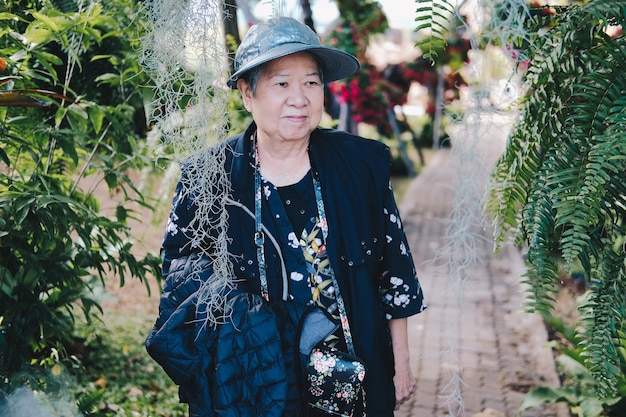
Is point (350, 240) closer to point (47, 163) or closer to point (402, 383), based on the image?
point (402, 383)

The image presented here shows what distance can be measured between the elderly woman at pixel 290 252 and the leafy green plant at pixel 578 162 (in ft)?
1.28

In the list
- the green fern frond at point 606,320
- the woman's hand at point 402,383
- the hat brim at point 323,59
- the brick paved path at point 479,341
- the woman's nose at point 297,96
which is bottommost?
the brick paved path at point 479,341

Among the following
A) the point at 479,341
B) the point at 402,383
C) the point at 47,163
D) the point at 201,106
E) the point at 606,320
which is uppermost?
the point at 201,106

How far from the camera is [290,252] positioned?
1.94 meters

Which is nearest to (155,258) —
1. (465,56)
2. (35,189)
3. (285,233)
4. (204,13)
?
(35,189)

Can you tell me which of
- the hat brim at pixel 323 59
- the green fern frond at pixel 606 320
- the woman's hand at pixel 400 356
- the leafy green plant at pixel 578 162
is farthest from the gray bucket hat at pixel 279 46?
the green fern frond at pixel 606 320

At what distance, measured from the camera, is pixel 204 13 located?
76.6 inches

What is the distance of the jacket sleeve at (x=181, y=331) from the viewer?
184 cm

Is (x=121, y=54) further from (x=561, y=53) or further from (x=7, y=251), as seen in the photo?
(x=561, y=53)

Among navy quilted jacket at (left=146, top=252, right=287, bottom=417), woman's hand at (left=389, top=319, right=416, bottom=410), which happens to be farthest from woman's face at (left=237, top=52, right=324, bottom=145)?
woman's hand at (left=389, top=319, right=416, bottom=410)

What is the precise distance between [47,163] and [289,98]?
3.43 feet

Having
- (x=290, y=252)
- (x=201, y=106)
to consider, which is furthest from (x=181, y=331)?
(x=201, y=106)

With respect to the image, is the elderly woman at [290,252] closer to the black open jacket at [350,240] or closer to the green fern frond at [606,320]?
the black open jacket at [350,240]

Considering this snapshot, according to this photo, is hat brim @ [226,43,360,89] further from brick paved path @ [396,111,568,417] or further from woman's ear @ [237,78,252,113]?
brick paved path @ [396,111,568,417]
